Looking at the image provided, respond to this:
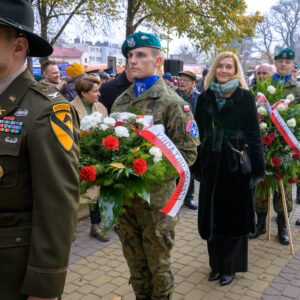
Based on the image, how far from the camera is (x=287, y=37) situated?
4934cm

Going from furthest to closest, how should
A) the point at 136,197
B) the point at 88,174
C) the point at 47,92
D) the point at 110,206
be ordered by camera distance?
the point at 136,197
the point at 110,206
the point at 88,174
the point at 47,92

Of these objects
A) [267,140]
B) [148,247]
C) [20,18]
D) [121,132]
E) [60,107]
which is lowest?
[148,247]

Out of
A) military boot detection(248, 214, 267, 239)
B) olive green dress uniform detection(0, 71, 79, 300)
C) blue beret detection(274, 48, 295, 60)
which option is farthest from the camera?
blue beret detection(274, 48, 295, 60)

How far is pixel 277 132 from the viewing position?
480 centimetres

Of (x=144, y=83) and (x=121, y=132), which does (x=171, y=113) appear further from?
(x=121, y=132)

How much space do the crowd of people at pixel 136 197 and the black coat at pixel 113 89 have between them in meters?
0.02

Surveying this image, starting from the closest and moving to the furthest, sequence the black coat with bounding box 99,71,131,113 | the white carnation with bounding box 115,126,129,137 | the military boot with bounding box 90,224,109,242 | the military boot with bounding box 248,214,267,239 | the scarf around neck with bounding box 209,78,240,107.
Answer: the white carnation with bounding box 115,126,129,137, the scarf around neck with bounding box 209,78,240,107, the military boot with bounding box 90,224,109,242, the military boot with bounding box 248,214,267,239, the black coat with bounding box 99,71,131,113

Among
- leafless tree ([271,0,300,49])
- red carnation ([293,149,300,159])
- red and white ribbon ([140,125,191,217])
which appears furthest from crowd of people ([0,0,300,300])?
leafless tree ([271,0,300,49])

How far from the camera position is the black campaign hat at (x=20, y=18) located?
157 cm

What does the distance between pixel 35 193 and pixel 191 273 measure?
3.00 m

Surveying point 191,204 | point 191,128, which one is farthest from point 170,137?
point 191,204

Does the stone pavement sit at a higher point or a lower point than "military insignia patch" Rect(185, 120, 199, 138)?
lower

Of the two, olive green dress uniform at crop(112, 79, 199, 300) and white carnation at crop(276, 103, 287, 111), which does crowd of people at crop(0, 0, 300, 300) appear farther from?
white carnation at crop(276, 103, 287, 111)

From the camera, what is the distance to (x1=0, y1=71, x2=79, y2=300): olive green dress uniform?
1554 mm
